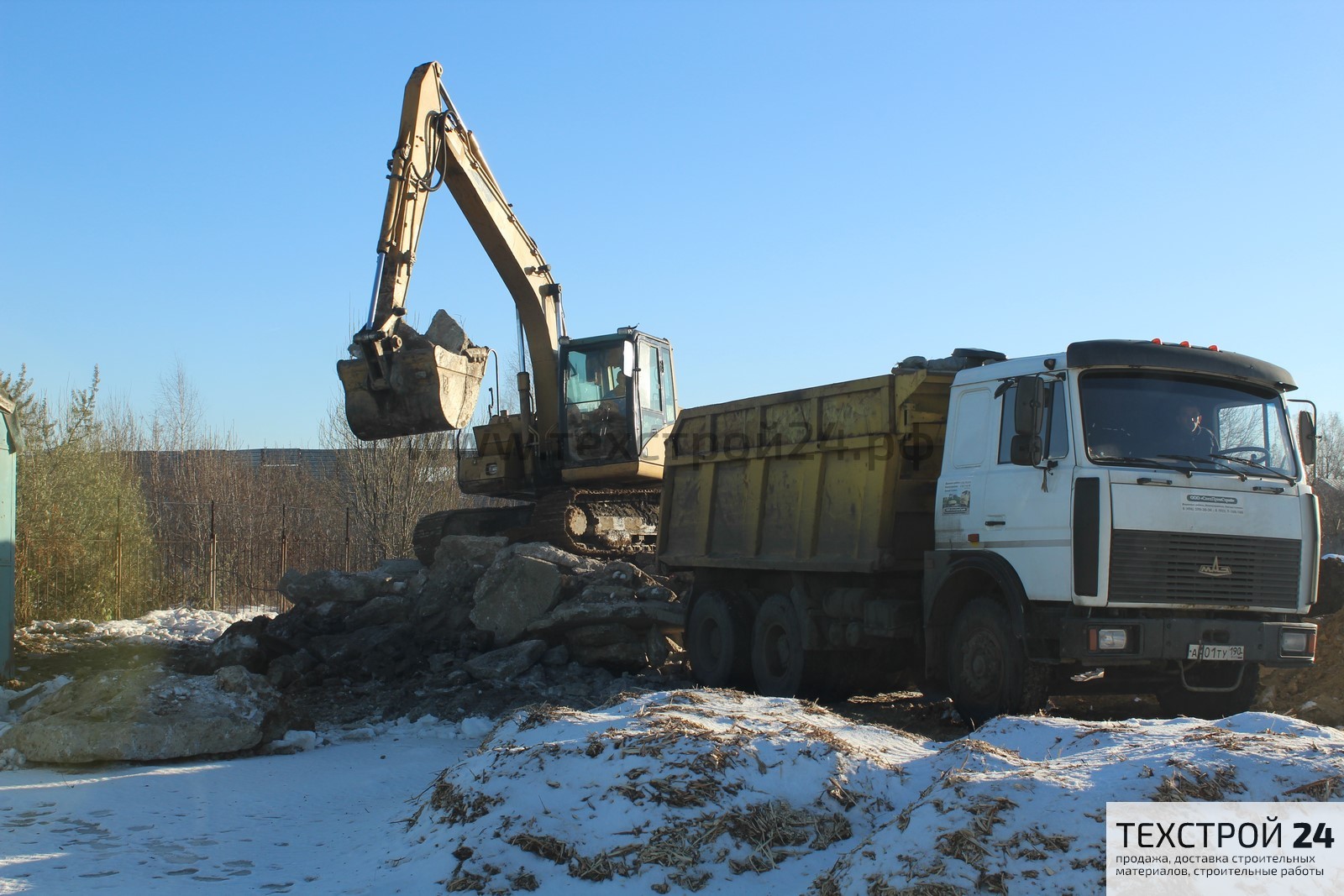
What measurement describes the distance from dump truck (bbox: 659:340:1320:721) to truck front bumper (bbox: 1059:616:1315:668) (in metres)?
0.01

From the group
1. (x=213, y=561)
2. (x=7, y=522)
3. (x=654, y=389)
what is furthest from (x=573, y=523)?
(x=213, y=561)

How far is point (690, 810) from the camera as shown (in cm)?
567

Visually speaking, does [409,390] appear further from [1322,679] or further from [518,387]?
[1322,679]

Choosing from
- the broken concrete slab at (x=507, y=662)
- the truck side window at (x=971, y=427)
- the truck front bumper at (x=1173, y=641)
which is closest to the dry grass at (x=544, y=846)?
the truck front bumper at (x=1173, y=641)

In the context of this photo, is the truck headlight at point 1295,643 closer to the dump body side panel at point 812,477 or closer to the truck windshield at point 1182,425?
the truck windshield at point 1182,425

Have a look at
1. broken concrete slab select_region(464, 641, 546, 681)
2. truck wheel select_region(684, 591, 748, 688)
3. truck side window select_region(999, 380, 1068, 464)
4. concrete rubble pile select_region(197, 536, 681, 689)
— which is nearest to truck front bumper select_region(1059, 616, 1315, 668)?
truck side window select_region(999, 380, 1068, 464)

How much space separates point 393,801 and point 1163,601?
529cm

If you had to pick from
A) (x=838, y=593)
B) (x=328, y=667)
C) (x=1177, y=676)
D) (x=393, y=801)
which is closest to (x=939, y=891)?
(x=393, y=801)

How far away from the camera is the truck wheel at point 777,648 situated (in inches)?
441

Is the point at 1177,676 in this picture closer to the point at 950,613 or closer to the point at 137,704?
the point at 950,613

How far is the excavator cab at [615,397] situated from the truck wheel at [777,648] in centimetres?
588

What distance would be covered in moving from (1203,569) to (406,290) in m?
10.1

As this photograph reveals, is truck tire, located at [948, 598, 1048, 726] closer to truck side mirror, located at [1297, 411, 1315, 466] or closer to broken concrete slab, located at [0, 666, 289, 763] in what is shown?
truck side mirror, located at [1297, 411, 1315, 466]

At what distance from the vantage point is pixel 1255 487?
8.36 m
